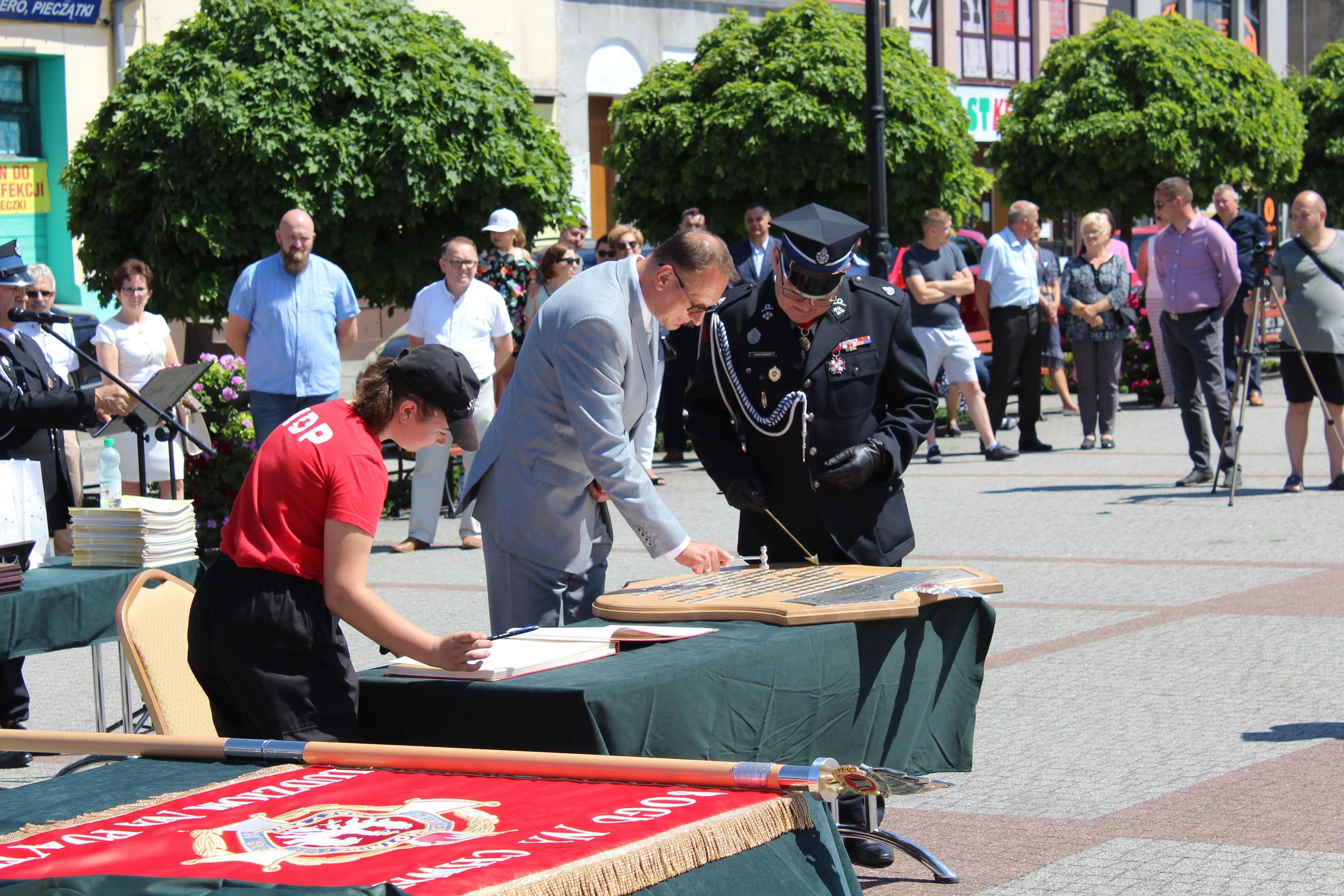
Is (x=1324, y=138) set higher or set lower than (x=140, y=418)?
higher

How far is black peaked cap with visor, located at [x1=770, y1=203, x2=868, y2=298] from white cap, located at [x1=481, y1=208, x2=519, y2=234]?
785cm

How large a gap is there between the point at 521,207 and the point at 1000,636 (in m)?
8.66

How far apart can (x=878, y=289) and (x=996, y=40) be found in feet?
117

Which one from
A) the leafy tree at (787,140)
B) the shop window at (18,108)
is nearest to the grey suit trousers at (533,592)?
the leafy tree at (787,140)

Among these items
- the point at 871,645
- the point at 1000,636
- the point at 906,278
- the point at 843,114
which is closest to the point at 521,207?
the point at 906,278

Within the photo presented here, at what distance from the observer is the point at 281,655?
12.4 feet

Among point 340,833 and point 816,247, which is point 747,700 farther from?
point 816,247

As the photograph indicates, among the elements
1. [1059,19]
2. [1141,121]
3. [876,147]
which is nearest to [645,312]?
[876,147]

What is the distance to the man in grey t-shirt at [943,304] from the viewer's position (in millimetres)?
14461

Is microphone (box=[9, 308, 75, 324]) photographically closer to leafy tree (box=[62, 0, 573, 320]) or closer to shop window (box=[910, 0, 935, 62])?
leafy tree (box=[62, 0, 573, 320])

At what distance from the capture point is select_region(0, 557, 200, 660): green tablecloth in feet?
18.2

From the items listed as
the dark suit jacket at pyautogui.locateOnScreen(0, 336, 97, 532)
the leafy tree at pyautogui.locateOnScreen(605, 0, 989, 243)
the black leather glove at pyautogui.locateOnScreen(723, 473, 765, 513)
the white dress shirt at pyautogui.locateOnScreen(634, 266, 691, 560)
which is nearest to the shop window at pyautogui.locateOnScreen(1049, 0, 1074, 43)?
the leafy tree at pyautogui.locateOnScreen(605, 0, 989, 243)

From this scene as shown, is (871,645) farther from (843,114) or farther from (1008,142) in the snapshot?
(1008,142)

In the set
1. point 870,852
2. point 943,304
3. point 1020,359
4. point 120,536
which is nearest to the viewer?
point 870,852
